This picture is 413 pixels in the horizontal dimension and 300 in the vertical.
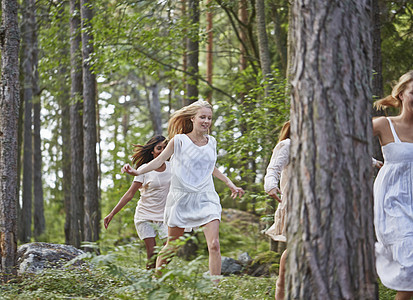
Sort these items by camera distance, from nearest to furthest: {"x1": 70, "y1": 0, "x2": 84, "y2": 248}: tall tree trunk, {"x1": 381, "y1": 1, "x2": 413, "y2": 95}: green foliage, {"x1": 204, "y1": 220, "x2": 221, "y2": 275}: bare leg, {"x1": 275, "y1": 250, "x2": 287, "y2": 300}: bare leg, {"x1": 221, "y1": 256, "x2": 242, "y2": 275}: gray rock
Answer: {"x1": 275, "y1": 250, "x2": 287, "y2": 300}: bare leg → {"x1": 204, "y1": 220, "x2": 221, "y2": 275}: bare leg → {"x1": 221, "y1": 256, "x2": 242, "y2": 275}: gray rock → {"x1": 381, "y1": 1, "x2": 413, "y2": 95}: green foliage → {"x1": 70, "y1": 0, "x2": 84, "y2": 248}: tall tree trunk

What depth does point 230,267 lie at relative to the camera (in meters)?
11.6

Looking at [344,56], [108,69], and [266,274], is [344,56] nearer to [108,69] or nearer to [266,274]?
[266,274]

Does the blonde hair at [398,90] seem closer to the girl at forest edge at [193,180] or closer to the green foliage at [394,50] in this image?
the girl at forest edge at [193,180]

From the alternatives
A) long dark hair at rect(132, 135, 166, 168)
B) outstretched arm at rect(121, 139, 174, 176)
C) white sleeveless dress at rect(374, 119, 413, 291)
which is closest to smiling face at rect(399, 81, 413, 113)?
white sleeveless dress at rect(374, 119, 413, 291)

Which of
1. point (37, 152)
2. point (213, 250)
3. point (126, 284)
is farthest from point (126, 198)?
point (37, 152)

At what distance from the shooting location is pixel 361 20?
11.6 ft

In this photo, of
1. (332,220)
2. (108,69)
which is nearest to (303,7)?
(332,220)

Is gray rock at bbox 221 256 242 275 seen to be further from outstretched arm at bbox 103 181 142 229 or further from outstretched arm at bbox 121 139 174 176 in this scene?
outstretched arm at bbox 121 139 174 176

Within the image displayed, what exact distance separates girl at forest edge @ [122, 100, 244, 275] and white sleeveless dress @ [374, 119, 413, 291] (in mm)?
2093

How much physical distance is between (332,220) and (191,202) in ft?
10.8

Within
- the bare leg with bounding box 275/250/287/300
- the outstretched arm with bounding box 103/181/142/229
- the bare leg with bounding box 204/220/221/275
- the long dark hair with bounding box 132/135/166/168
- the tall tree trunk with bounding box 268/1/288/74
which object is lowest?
the bare leg with bounding box 275/250/287/300

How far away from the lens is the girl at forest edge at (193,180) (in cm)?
642

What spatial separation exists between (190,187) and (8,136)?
8.84 ft

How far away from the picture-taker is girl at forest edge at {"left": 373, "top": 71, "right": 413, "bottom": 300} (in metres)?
4.52
